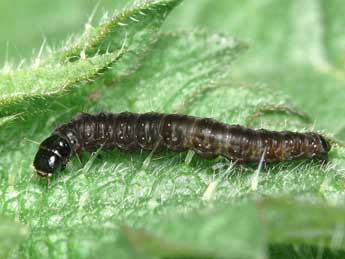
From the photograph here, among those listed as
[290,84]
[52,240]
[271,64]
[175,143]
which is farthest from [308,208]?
[271,64]

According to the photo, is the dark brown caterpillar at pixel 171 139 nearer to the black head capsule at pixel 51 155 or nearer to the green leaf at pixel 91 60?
the black head capsule at pixel 51 155

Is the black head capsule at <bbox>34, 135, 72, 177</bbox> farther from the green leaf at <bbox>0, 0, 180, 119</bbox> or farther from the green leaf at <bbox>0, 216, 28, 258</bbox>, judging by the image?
the green leaf at <bbox>0, 216, 28, 258</bbox>

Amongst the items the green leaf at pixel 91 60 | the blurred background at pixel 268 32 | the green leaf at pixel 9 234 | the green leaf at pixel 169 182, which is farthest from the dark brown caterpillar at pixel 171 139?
the blurred background at pixel 268 32

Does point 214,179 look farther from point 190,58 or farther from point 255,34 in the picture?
point 255,34

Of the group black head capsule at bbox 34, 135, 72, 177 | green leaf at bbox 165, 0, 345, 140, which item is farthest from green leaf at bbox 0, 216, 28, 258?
green leaf at bbox 165, 0, 345, 140

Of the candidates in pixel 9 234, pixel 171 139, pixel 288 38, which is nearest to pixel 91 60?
pixel 171 139

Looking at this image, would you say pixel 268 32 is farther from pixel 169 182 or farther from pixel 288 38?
pixel 169 182
